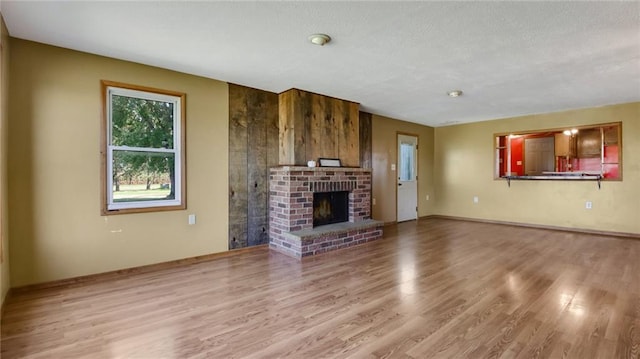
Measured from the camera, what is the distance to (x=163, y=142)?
3.49 metres

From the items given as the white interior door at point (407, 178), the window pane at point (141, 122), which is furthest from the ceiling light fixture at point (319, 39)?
the white interior door at point (407, 178)

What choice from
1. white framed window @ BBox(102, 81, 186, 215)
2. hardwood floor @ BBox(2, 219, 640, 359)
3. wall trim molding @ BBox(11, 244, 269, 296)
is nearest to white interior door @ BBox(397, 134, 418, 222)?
hardwood floor @ BBox(2, 219, 640, 359)

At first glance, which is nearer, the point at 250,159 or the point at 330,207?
the point at 250,159

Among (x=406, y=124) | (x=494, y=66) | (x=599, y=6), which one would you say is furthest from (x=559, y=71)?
(x=406, y=124)

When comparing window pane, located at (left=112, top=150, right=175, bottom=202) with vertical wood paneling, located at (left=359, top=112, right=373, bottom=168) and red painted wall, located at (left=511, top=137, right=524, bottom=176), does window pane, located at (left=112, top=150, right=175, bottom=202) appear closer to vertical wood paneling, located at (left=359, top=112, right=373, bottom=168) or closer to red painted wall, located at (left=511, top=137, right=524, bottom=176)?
vertical wood paneling, located at (left=359, top=112, right=373, bottom=168)

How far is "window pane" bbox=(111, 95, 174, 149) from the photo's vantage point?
3203 mm

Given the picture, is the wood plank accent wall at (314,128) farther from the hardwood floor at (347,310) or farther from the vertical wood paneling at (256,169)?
the hardwood floor at (347,310)

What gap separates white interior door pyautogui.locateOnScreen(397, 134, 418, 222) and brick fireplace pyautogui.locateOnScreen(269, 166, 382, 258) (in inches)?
82.6

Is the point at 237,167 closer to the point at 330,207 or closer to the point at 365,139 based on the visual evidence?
the point at 330,207

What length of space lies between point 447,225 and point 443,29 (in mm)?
4609

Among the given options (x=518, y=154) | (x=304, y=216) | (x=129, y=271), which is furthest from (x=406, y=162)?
(x=129, y=271)

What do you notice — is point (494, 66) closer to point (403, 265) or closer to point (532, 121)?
point (403, 265)

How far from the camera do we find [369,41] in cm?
270

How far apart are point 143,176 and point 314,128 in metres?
2.29
